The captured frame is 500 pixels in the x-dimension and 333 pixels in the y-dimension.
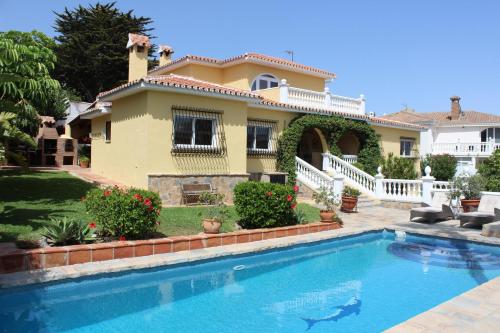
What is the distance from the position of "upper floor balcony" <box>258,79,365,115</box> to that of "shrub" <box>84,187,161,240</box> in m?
14.0

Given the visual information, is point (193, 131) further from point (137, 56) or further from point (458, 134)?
point (458, 134)

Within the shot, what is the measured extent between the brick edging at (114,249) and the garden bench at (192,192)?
4.84 m

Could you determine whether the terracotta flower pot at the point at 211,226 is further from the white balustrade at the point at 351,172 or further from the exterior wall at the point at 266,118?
the white balustrade at the point at 351,172

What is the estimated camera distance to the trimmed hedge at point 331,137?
21375 mm

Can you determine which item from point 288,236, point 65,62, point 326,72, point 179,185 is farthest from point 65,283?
point 65,62

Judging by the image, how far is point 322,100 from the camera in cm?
2433

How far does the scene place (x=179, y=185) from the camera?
16.0m

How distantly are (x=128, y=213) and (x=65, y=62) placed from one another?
39744 mm

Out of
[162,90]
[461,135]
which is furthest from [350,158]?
[461,135]

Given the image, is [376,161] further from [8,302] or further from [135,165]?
[8,302]

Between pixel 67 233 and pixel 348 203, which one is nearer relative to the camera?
pixel 67 233

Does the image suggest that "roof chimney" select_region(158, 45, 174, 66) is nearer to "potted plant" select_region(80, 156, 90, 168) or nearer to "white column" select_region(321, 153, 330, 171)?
"potted plant" select_region(80, 156, 90, 168)

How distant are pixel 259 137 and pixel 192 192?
6.21m

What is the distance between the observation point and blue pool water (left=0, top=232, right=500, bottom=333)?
21.6 feet
